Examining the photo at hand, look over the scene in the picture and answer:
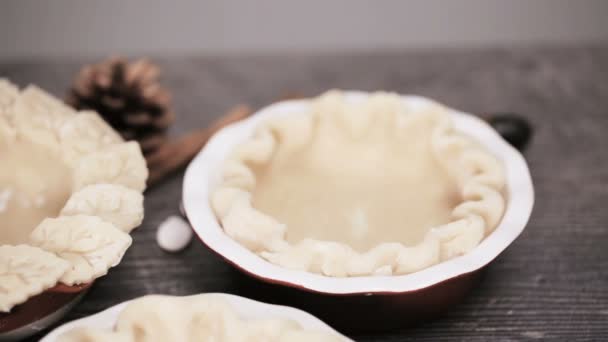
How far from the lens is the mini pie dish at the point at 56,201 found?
52 cm

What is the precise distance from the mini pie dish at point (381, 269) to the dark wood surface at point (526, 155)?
0.06 m

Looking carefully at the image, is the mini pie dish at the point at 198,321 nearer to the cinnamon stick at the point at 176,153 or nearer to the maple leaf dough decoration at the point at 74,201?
the maple leaf dough decoration at the point at 74,201

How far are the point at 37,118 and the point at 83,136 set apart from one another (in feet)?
0.17

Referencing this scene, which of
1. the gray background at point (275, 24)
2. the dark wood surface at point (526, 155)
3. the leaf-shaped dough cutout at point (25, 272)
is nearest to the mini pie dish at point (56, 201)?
the leaf-shaped dough cutout at point (25, 272)

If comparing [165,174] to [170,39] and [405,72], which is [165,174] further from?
[170,39]

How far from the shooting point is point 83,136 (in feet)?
2.13

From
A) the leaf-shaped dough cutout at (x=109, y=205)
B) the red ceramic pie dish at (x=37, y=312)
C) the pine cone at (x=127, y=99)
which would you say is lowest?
the red ceramic pie dish at (x=37, y=312)

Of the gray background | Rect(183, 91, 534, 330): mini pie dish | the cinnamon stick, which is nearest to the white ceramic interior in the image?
Rect(183, 91, 534, 330): mini pie dish

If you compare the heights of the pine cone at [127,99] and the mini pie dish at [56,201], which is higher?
the pine cone at [127,99]

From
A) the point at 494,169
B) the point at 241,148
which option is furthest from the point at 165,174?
the point at 494,169

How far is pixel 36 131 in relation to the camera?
66cm

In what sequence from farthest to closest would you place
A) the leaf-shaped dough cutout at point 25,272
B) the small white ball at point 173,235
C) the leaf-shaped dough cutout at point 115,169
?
the small white ball at point 173,235 → the leaf-shaped dough cutout at point 115,169 → the leaf-shaped dough cutout at point 25,272

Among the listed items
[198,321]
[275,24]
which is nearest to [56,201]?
[198,321]

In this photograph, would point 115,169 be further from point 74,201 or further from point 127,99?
point 127,99
